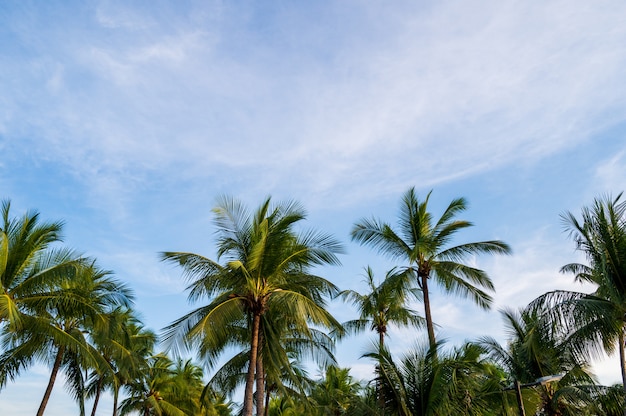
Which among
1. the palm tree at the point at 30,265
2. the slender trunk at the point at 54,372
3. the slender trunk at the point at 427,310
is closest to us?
the palm tree at the point at 30,265

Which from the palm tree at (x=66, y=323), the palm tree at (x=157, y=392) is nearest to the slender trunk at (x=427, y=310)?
the palm tree at (x=66, y=323)

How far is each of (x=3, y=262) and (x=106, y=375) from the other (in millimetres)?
17580

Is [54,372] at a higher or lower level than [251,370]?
higher

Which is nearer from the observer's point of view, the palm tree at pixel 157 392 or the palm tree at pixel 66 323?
the palm tree at pixel 66 323

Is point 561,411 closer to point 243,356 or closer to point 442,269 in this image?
point 442,269

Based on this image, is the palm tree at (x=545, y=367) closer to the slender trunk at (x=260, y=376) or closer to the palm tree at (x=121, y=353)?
the slender trunk at (x=260, y=376)

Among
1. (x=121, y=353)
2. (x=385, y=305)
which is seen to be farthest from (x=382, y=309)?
(x=121, y=353)

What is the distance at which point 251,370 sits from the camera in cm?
1627

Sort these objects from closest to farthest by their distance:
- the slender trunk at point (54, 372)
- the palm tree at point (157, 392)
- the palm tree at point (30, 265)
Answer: the palm tree at point (30, 265)
the slender trunk at point (54, 372)
the palm tree at point (157, 392)

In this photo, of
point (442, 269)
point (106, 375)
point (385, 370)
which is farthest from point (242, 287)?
point (106, 375)

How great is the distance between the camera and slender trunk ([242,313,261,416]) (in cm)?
1596

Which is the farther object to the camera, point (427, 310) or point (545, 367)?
point (545, 367)

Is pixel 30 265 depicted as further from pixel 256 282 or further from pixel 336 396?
pixel 336 396

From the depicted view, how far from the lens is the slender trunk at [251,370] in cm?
1596
